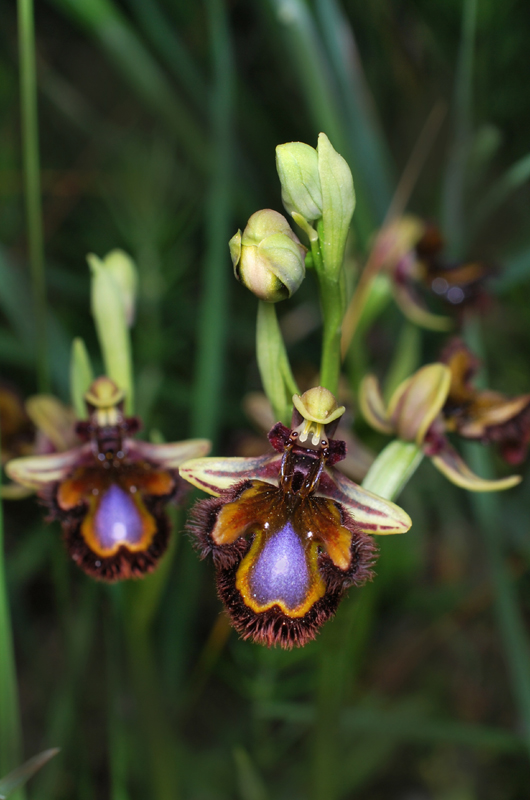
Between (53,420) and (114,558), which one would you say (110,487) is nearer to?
(114,558)

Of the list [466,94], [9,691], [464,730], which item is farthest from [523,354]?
[9,691]

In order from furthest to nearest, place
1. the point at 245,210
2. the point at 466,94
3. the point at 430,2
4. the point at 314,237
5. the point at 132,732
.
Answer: the point at 245,210
the point at 430,2
the point at 132,732
the point at 466,94
the point at 314,237

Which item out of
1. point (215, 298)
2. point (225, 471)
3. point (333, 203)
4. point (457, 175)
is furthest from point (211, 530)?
point (457, 175)

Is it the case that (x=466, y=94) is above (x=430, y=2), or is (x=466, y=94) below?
below

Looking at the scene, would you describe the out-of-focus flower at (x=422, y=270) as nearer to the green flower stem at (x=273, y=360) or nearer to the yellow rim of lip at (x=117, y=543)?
the green flower stem at (x=273, y=360)

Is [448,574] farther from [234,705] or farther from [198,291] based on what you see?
[198,291]

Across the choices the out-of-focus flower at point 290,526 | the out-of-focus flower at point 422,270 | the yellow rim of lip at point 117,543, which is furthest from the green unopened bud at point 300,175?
the out-of-focus flower at point 422,270
